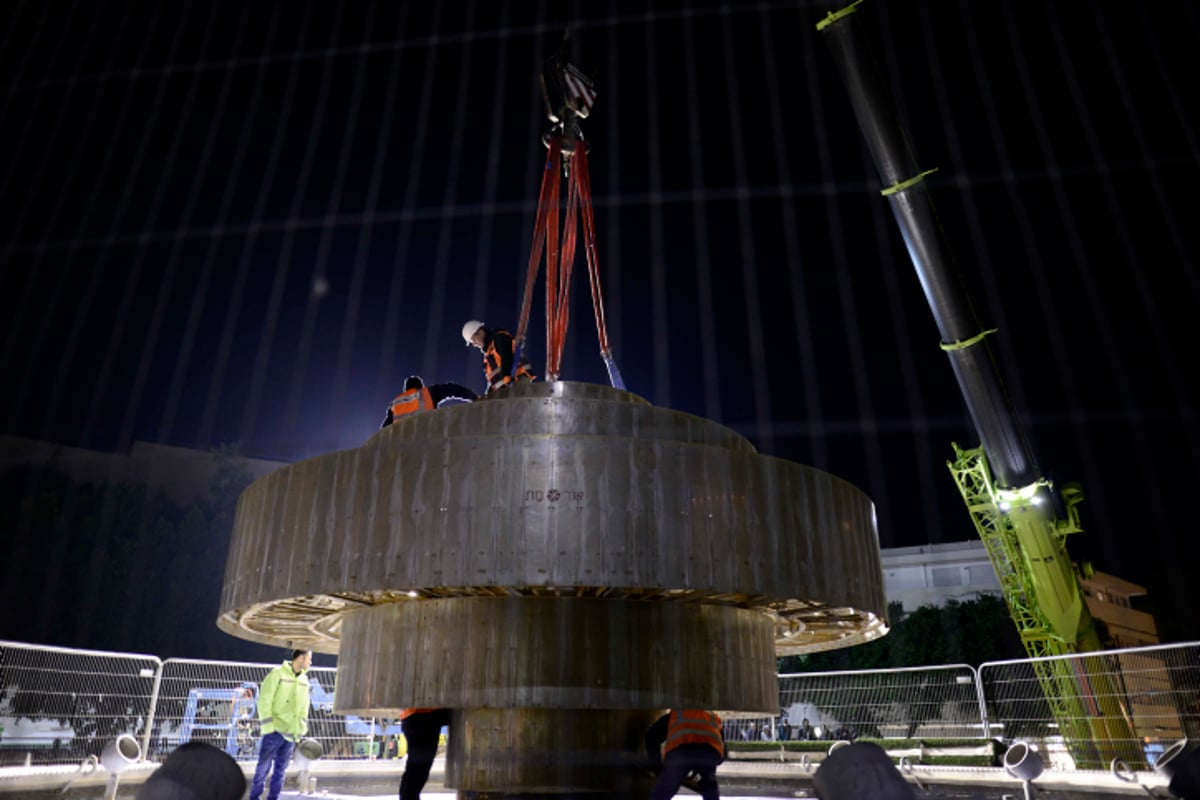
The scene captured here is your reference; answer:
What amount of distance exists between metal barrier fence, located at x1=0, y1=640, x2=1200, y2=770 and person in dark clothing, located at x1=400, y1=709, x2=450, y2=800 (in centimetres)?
329

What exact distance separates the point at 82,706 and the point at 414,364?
28015mm

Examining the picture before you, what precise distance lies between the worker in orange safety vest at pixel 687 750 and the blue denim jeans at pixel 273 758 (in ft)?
16.4

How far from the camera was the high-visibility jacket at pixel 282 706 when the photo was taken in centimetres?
911

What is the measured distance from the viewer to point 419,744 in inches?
273

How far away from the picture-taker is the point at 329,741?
1390 centimetres

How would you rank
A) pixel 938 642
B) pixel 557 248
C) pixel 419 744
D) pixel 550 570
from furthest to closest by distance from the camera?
pixel 938 642, pixel 557 248, pixel 419 744, pixel 550 570

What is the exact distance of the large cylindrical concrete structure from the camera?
5871mm

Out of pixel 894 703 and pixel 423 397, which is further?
pixel 894 703

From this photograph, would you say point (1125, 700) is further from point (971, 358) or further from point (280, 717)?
point (280, 717)

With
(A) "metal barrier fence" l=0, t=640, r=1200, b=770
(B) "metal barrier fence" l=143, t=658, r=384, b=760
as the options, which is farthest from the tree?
(B) "metal barrier fence" l=143, t=658, r=384, b=760

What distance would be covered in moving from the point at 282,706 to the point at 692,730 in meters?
5.32

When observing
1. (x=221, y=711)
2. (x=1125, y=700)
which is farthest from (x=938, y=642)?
(x=221, y=711)

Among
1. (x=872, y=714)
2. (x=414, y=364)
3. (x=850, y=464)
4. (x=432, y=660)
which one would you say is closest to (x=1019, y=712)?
(x=872, y=714)

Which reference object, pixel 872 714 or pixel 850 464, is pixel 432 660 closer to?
pixel 872 714
